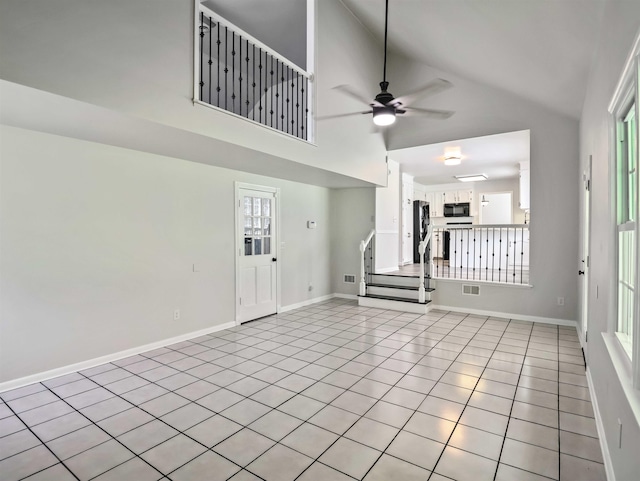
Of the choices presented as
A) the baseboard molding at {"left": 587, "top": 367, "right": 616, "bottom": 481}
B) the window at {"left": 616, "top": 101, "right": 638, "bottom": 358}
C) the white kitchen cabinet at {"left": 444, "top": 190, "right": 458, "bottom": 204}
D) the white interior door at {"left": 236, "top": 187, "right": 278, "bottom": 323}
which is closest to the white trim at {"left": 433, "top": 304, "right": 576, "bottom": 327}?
the baseboard molding at {"left": 587, "top": 367, "right": 616, "bottom": 481}

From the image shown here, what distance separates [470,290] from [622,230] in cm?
427

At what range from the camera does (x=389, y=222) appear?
24.5 ft

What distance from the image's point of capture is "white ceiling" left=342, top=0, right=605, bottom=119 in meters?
2.87

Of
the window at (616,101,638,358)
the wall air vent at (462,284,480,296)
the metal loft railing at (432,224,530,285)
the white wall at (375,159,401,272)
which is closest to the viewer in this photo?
the window at (616,101,638,358)

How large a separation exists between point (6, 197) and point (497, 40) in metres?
5.25

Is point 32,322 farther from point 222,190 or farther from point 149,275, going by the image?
point 222,190

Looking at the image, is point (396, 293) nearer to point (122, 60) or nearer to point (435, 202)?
point (435, 202)

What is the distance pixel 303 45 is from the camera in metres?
6.71

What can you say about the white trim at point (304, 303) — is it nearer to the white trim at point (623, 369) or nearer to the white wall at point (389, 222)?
the white wall at point (389, 222)

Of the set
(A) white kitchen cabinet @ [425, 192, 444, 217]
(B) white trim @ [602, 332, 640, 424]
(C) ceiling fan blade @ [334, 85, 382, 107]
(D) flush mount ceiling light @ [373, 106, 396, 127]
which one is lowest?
(B) white trim @ [602, 332, 640, 424]

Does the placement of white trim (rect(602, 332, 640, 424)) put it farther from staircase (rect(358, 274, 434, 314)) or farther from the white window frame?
staircase (rect(358, 274, 434, 314))

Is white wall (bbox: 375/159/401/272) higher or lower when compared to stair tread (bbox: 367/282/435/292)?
higher

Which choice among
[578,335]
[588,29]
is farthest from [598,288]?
[578,335]

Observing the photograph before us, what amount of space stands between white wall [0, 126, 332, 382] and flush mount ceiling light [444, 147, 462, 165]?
3.96m
